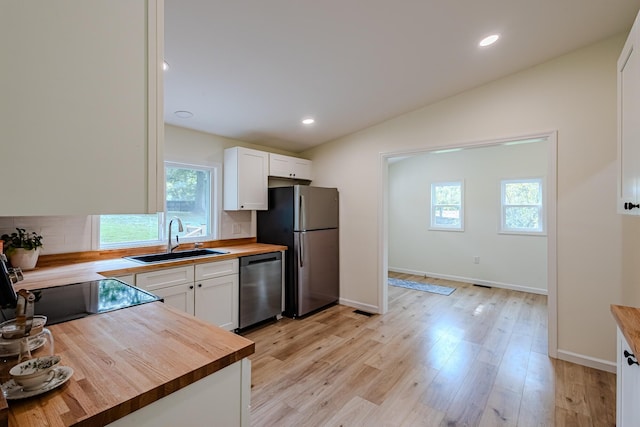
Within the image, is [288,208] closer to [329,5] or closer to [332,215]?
[332,215]

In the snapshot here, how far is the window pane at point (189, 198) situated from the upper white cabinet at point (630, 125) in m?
3.59

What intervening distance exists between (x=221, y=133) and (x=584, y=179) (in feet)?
12.1

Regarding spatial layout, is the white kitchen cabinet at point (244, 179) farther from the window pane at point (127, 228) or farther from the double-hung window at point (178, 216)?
the window pane at point (127, 228)

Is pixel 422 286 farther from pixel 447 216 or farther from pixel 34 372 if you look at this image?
pixel 34 372

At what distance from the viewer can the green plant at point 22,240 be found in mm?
2109

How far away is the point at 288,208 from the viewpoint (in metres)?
3.61

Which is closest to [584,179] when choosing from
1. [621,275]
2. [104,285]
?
[621,275]

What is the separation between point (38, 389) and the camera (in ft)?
2.51

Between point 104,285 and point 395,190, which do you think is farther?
point 395,190

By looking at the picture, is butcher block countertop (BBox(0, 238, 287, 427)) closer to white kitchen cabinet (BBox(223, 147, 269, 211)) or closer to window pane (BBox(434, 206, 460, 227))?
white kitchen cabinet (BBox(223, 147, 269, 211))

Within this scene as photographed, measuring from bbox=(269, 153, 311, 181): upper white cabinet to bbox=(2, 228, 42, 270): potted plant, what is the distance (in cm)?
232

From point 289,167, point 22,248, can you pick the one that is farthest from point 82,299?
point 289,167

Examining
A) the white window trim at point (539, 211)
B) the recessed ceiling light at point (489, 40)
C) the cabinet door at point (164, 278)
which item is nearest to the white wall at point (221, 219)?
the cabinet door at point (164, 278)

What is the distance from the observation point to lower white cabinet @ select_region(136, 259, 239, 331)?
97.3 inches
